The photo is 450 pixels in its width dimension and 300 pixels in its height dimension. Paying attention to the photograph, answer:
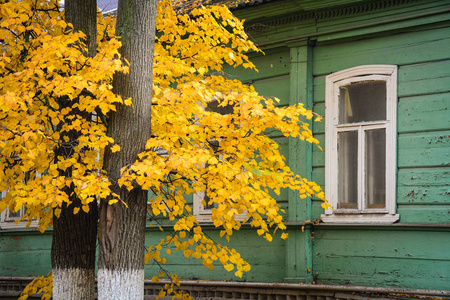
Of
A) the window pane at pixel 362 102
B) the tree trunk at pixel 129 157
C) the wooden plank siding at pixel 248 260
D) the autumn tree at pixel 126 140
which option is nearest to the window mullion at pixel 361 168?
the window pane at pixel 362 102

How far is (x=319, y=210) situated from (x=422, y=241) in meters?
1.48

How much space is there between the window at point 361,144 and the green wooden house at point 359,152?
0.05ft

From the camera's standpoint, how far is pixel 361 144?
7809 millimetres

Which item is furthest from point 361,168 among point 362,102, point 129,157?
point 129,157

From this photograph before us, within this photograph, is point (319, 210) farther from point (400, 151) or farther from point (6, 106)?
point (6, 106)

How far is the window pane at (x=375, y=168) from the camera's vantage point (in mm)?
7637

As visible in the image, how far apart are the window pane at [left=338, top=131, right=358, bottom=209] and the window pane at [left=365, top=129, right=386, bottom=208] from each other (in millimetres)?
185

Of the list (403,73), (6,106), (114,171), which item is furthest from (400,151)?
(6,106)

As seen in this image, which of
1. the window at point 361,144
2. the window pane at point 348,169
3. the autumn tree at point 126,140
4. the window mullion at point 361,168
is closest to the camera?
the autumn tree at point 126,140

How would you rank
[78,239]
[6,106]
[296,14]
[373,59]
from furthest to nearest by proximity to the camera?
1. [296,14]
2. [373,59]
3. [78,239]
4. [6,106]

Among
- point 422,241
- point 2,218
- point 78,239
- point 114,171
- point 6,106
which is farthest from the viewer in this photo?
point 2,218

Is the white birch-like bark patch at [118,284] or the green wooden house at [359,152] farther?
the green wooden house at [359,152]

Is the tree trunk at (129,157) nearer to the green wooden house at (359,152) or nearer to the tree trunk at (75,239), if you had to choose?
the tree trunk at (75,239)

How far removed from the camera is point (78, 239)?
605cm
